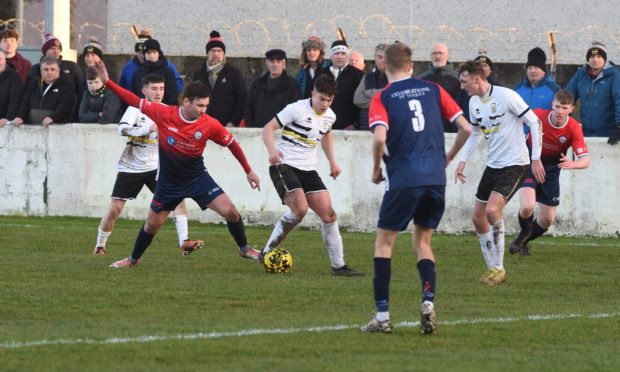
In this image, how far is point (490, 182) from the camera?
1342cm

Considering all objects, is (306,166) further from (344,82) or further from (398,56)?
(344,82)

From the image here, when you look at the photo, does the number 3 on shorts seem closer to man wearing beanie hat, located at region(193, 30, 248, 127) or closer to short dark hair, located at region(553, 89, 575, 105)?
short dark hair, located at region(553, 89, 575, 105)

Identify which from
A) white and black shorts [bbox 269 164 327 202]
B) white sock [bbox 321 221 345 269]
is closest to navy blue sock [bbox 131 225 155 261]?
white and black shorts [bbox 269 164 327 202]

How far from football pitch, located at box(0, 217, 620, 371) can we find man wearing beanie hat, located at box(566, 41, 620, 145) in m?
1.81

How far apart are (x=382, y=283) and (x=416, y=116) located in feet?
3.79

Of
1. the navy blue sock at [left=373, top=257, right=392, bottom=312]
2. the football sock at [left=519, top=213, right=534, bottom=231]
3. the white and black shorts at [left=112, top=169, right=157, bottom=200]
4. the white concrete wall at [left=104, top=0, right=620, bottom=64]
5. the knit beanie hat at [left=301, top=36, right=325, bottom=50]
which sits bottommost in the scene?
the football sock at [left=519, top=213, right=534, bottom=231]

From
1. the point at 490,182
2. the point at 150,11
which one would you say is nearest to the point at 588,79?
the point at 490,182

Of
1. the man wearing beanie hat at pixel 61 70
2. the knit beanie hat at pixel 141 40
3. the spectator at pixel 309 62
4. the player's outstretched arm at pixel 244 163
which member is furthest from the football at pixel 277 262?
the man wearing beanie hat at pixel 61 70

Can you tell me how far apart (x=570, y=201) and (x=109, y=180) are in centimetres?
598

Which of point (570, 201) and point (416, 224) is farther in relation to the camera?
point (570, 201)

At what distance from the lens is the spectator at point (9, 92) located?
19375 millimetres

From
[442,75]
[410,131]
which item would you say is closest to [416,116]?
[410,131]

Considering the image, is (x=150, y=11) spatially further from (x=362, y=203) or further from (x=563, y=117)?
(x=563, y=117)

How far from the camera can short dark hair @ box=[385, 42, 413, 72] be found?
Answer: 9.63 meters
